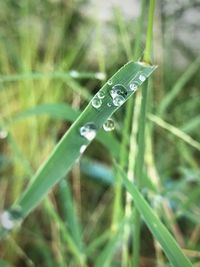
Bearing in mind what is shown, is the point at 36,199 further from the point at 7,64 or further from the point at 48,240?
the point at 7,64

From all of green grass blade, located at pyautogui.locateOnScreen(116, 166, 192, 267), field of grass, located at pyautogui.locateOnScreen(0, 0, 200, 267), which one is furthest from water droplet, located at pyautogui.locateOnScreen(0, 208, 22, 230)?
green grass blade, located at pyautogui.locateOnScreen(116, 166, 192, 267)

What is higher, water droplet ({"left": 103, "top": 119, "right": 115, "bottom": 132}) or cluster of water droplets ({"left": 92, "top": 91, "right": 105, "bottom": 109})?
cluster of water droplets ({"left": 92, "top": 91, "right": 105, "bottom": 109})

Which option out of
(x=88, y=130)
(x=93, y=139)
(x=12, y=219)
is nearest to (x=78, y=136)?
(x=88, y=130)

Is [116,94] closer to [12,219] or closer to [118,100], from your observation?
[118,100]

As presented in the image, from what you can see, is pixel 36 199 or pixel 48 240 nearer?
pixel 36 199

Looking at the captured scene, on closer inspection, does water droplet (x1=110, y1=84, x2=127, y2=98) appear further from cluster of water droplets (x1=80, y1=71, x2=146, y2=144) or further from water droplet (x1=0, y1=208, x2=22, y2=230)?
water droplet (x1=0, y1=208, x2=22, y2=230)

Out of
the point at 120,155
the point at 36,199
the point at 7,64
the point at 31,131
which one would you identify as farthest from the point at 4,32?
the point at 36,199
